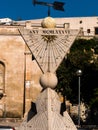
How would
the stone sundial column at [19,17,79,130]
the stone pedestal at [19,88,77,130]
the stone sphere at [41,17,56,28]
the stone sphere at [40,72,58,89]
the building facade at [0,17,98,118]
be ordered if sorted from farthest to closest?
the building facade at [0,17,98,118] < the stone sphere at [41,17,56,28] < the stone sphere at [40,72,58,89] < the stone sundial column at [19,17,79,130] < the stone pedestal at [19,88,77,130]

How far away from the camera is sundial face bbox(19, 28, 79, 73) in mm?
15742

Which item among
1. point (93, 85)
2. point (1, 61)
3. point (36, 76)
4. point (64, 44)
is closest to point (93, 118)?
point (93, 85)

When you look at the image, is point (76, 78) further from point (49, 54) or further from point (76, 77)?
point (49, 54)

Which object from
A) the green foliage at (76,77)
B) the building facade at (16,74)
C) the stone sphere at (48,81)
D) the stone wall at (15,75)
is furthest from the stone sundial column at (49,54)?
the stone wall at (15,75)

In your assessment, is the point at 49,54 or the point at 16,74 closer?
the point at 49,54

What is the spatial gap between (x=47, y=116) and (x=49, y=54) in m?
2.03

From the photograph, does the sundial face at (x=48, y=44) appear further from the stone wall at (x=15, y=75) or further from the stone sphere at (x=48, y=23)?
the stone wall at (x=15, y=75)

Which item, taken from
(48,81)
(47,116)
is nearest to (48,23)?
(48,81)

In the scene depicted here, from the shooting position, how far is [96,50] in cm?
5244

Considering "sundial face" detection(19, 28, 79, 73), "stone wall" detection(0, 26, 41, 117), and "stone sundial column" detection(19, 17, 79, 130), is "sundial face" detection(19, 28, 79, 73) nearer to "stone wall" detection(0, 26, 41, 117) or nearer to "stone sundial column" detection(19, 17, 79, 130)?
"stone sundial column" detection(19, 17, 79, 130)

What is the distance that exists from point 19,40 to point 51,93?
37.6m

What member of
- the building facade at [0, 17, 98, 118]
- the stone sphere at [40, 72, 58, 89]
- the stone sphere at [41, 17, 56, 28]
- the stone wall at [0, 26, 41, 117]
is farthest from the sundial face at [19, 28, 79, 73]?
the stone wall at [0, 26, 41, 117]

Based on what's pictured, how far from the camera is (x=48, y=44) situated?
15852 mm

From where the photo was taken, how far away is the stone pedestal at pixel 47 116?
1485cm
